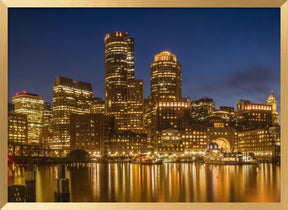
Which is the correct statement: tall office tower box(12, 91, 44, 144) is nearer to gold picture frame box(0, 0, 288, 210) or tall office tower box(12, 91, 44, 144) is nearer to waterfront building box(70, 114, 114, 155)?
waterfront building box(70, 114, 114, 155)

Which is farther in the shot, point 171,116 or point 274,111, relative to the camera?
point 171,116

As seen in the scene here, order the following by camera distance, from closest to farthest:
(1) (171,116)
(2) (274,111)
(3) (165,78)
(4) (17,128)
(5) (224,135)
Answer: (4) (17,128), (2) (274,111), (5) (224,135), (1) (171,116), (3) (165,78)

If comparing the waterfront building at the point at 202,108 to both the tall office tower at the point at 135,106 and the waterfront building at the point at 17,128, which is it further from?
the waterfront building at the point at 17,128

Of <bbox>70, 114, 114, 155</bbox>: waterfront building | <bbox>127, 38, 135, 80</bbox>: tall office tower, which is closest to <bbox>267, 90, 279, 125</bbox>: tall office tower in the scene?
<bbox>70, 114, 114, 155</bbox>: waterfront building

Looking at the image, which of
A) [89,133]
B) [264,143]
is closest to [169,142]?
[89,133]

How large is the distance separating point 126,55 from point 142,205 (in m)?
82.8

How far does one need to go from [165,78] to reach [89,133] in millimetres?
25696

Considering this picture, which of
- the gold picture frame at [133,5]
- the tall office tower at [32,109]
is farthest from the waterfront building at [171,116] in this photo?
the gold picture frame at [133,5]

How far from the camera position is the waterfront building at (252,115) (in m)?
59.6

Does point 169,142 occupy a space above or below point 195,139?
below

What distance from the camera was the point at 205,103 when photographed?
80.4 m

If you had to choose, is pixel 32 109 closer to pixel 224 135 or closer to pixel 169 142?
pixel 169 142

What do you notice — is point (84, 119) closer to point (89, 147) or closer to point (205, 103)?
point (89, 147)

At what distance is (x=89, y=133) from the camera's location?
62.0 m
